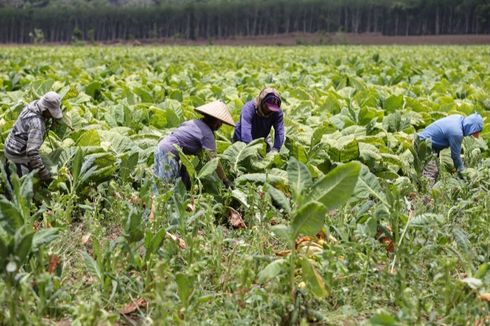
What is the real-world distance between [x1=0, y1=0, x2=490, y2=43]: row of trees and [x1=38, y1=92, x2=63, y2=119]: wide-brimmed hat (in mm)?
79235

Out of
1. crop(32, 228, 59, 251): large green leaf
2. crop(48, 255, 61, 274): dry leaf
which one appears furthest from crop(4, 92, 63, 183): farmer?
crop(32, 228, 59, 251): large green leaf

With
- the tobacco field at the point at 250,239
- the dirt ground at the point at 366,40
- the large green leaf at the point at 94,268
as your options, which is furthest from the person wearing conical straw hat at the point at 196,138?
the dirt ground at the point at 366,40

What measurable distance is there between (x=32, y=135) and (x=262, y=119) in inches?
82.8

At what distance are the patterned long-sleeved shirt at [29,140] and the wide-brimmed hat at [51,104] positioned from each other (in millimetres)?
57

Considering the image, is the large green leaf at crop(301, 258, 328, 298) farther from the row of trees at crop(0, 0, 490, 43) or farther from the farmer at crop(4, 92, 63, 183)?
the row of trees at crop(0, 0, 490, 43)

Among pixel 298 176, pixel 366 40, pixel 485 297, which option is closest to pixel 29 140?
pixel 298 176

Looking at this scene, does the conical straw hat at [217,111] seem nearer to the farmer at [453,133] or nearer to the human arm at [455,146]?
the farmer at [453,133]

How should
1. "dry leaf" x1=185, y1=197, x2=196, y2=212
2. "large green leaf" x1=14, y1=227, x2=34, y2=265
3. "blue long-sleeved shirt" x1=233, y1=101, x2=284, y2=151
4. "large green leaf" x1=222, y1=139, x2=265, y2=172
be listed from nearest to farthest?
1. "large green leaf" x1=14, y1=227, x2=34, y2=265
2. "dry leaf" x1=185, y1=197, x2=196, y2=212
3. "large green leaf" x1=222, y1=139, x2=265, y2=172
4. "blue long-sleeved shirt" x1=233, y1=101, x2=284, y2=151

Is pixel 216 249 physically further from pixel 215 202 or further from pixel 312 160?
pixel 312 160

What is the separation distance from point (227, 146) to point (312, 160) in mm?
715

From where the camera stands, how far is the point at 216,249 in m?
3.28

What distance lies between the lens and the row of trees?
81875 mm

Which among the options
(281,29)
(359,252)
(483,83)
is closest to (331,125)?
(359,252)

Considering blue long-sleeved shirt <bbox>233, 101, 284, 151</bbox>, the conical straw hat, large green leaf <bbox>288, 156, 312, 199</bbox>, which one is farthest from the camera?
blue long-sleeved shirt <bbox>233, 101, 284, 151</bbox>
